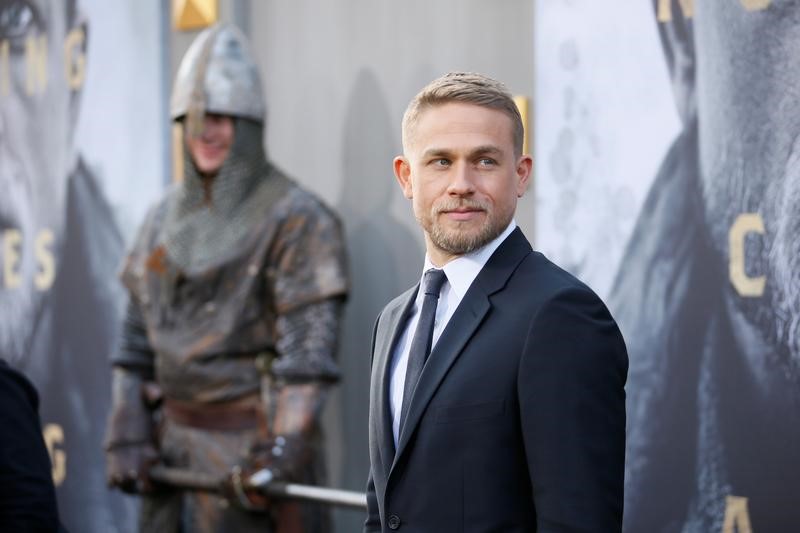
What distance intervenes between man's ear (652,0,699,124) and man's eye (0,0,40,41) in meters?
3.23

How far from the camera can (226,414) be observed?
14.0 ft

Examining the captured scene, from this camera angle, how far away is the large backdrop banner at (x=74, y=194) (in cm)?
546

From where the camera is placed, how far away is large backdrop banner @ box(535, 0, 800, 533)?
3.24 metres

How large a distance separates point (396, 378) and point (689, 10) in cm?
188

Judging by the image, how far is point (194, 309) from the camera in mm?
4289

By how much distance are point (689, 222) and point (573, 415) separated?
5.98 ft

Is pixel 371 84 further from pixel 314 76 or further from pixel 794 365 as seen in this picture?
pixel 794 365

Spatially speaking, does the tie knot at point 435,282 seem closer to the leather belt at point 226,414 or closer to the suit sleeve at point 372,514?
the suit sleeve at point 372,514

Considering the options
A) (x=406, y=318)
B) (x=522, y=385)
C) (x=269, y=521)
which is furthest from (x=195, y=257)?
(x=522, y=385)

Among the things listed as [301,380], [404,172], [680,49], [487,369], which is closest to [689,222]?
[680,49]

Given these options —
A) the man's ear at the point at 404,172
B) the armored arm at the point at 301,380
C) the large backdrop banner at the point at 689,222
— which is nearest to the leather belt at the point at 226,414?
the armored arm at the point at 301,380

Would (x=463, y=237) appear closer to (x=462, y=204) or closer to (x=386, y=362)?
(x=462, y=204)

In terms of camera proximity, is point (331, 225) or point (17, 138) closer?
point (331, 225)

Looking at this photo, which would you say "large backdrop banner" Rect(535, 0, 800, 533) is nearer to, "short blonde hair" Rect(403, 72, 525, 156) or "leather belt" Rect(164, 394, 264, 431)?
"leather belt" Rect(164, 394, 264, 431)
